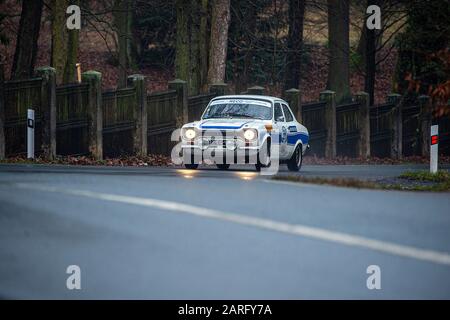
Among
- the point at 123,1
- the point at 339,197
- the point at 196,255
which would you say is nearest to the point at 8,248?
the point at 196,255

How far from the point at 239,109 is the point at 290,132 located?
161 cm

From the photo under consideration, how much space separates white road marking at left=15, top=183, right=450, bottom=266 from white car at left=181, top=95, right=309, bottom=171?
9980mm

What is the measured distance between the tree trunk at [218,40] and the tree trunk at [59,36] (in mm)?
4559

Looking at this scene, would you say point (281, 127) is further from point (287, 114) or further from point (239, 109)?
point (287, 114)

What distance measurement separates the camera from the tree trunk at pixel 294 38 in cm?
4591

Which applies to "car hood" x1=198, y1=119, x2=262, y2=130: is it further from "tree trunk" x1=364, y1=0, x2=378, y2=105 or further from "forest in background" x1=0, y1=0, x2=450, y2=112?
"tree trunk" x1=364, y1=0, x2=378, y2=105

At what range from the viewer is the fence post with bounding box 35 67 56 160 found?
26656 millimetres

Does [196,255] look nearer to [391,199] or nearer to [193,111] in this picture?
[391,199]

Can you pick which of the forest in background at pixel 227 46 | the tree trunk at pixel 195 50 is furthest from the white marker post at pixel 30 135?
the tree trunk at pixel 195 50

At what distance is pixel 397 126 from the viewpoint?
4075 cm

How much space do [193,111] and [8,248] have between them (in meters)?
→ 22.1

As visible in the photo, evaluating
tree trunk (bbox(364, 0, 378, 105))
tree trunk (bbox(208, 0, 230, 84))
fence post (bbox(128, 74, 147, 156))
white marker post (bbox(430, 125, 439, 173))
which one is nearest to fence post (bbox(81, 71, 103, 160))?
fence post (bbox(128, 74, 147, 156))

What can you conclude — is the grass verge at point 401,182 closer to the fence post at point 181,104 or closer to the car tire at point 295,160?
the car tire at point 295,160

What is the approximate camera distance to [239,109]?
2562 centimetres
